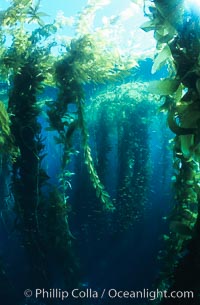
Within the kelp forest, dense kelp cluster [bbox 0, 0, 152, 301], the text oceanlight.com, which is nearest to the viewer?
the kelp forest

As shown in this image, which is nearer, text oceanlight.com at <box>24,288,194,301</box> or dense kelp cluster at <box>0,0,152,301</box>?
dense kelp cluster at <box>0,0,152,301</box>

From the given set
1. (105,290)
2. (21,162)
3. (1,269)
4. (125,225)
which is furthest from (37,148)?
(105,290)

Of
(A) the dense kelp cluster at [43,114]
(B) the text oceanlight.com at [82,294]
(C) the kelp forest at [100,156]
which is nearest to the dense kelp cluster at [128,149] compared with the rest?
(C) the kelp forest at [100,156]

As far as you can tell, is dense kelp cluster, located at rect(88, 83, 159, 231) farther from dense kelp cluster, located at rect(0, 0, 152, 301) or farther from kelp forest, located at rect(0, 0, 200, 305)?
dense kelp cluster, located at rect(0, 0, 152, 301)

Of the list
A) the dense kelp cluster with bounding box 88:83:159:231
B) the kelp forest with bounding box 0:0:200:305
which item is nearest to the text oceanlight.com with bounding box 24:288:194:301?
the kelp forest with bounding box 0:0:200:305

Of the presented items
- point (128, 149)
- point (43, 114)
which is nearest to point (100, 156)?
point (128, 149)

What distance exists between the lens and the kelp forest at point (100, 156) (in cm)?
185

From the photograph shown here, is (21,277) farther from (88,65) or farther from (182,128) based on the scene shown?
(182,128)

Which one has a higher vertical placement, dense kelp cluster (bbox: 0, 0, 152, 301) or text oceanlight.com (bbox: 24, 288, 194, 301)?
dense kelp cluster (bbox: 0, 0, 152, 301)

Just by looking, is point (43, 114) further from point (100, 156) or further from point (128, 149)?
point (128, 149)

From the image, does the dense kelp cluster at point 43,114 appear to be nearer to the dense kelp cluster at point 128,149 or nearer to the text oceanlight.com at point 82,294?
the text oceanlight.com at point 82,294

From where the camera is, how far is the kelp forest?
6.06 ft

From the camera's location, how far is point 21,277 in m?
9.22

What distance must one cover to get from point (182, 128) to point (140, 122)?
260 inches
